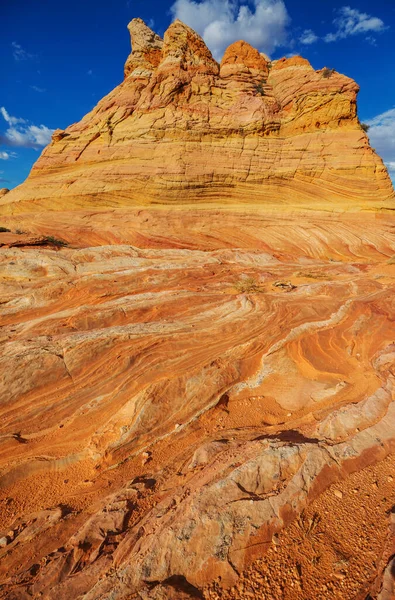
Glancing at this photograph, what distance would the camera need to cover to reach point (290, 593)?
8.00 feet

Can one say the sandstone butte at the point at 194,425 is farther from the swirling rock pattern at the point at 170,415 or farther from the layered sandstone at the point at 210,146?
the layered sandstone at the point at 210,146

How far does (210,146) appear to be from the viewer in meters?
25.2

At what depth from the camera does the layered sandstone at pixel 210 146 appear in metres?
23.9

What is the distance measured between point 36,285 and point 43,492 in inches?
299

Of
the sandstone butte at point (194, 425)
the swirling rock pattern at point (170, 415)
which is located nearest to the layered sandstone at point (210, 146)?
the sandstone butte at point (194, 425)

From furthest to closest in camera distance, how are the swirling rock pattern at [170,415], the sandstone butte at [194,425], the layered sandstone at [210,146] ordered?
the layered sandstone at [210,146], the swirling rock pattern at [170,415], the sandstone butte at [194,425]

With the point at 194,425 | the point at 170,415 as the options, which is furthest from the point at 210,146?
the point at 194,425

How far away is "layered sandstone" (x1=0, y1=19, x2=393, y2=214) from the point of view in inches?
941

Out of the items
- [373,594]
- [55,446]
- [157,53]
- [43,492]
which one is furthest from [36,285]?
[157,53]

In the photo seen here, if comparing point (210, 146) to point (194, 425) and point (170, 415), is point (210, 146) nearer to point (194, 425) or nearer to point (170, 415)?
point (170, 415)

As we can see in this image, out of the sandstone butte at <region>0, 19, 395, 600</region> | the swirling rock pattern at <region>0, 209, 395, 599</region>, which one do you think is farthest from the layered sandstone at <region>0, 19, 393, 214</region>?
the swirling rock pattern at <region>0, 209, 395, 599</region>

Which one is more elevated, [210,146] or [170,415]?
[210,146]

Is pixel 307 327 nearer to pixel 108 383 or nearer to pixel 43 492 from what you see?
pixel 108 383

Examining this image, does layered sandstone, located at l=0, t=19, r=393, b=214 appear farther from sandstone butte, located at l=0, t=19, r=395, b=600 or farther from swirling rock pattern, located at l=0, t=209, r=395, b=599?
swirling rock pattern, located at l=0, t=209, r=395, b=599
